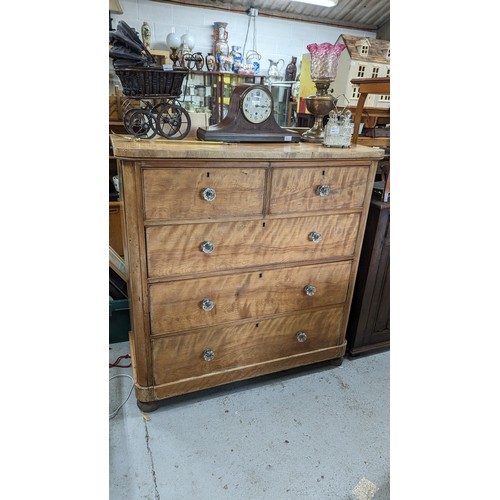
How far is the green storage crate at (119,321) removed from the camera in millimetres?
1830

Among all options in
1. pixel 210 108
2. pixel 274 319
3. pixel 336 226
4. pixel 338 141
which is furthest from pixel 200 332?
pixel 210 108

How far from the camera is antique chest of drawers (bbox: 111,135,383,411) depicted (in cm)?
117

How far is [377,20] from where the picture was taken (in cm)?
518

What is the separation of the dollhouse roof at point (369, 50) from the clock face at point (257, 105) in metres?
2.80

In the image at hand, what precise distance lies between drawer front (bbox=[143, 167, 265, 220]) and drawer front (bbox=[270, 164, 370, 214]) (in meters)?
0.08

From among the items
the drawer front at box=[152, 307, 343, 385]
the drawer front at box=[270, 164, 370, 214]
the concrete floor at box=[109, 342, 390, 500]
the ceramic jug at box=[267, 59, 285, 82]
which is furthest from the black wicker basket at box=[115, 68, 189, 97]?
the ceramic jug at box=[267, 59, 285, 82]

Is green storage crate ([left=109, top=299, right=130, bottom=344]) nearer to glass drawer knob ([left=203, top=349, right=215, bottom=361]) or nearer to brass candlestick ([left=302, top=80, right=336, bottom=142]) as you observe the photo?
glass drawer knob ([left=203, top=349, right=215, bottom=361])

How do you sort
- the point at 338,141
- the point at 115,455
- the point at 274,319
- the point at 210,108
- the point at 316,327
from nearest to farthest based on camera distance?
the point at 115,455, the point at 338,141, the point at 274,319, the point at 316,327, the point at 210,108

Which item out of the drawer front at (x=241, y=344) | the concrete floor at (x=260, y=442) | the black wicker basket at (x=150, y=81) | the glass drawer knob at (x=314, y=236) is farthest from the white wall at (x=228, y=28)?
the concrete floor at (x=260, y=442)

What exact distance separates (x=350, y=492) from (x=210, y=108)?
4333 mm

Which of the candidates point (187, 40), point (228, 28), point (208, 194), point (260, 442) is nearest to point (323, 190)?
point (208, 194)

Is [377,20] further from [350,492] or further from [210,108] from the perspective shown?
[350,492]

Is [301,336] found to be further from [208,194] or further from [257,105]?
[257,105]

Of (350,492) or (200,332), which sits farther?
(200,332)
